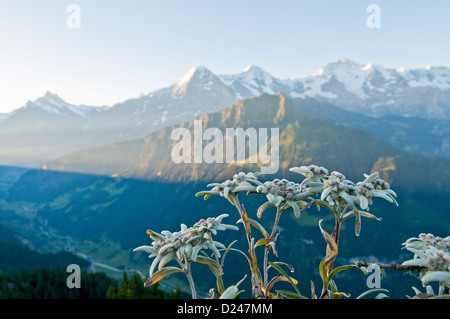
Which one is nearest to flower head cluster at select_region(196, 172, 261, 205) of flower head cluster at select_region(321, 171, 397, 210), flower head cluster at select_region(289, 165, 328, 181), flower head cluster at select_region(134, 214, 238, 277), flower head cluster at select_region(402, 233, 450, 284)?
flower head cluster at select_region(134, 214, 238, 277)

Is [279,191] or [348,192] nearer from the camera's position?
[348,192]

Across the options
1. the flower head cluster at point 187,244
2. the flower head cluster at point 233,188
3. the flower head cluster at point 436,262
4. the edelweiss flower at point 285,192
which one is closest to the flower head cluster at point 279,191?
the edelweiss flower at point 285,192

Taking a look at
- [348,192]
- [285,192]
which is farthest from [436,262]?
[285,192]

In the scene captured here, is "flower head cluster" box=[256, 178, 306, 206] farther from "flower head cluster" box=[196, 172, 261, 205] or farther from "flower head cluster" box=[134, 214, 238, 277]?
"flower head cluster" box=[134, 214, 238, 277]

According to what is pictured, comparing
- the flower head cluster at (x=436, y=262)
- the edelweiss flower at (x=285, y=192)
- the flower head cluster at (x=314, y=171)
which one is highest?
the flower head cluster at (x=314, y=171)

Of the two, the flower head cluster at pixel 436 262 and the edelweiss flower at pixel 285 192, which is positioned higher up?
the edelweiss flower at pixel 285 192

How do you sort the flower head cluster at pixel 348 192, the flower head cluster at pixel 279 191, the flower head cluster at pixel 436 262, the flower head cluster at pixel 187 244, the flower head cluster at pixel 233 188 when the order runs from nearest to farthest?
the flower head cluster at pixel 436 262, the flower head cluster at pixel 348 192, the flower head cluster at pixel 187 244, the flower head cluster at pixel 279 191, the flower head cluster at pixel 233 188

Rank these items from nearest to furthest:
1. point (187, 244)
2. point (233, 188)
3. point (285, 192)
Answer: point (187, 244) → point (285, 192) → point (233, 188)

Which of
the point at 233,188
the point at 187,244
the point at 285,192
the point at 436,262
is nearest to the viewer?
the point at 436,262

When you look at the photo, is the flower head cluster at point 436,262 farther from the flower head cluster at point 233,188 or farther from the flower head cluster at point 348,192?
the flower head cluster at point 233,188

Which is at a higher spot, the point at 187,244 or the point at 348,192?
the point at 348,192

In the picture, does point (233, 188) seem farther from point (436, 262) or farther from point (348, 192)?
point (436, 262)
